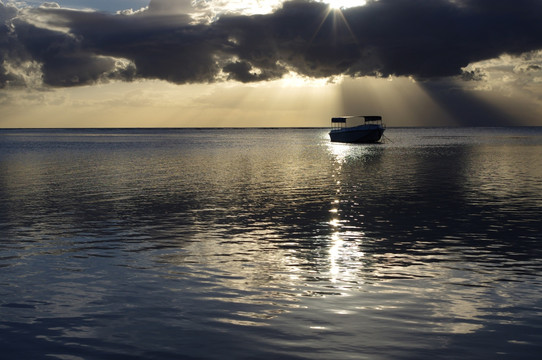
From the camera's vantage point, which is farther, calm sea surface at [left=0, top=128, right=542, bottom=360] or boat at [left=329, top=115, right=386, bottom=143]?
boat at [left=329, top=115, right=386, bottom=143]

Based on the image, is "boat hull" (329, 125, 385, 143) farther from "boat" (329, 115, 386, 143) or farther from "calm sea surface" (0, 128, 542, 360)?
"calm sea surface" (0, 128, 542, 360)

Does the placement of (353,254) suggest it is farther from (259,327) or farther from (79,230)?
(79,230)

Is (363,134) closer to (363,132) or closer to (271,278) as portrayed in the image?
(363,132)

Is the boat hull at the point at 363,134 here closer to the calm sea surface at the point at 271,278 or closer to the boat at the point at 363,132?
the boat at the point at 363,132

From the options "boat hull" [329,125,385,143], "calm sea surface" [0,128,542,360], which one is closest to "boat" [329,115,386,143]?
"boat hull" [329,125,385,143]

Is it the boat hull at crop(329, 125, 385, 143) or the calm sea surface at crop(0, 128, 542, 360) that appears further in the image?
the boat hull at crop(329, 125, 385, 143)

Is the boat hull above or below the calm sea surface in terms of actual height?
above

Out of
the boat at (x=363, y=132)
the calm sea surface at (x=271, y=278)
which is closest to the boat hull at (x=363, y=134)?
the boat at (x=363, y=132)

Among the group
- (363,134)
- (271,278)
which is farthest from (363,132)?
(271,278)

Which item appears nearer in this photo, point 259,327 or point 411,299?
point 259,327

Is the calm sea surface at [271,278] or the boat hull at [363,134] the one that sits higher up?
the boat hull at [363,134]

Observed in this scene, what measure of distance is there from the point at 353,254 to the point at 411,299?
18.2 ft

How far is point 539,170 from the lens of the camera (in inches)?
2222

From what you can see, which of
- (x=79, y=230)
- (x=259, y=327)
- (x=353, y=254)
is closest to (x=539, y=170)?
(x=353, y=254)
